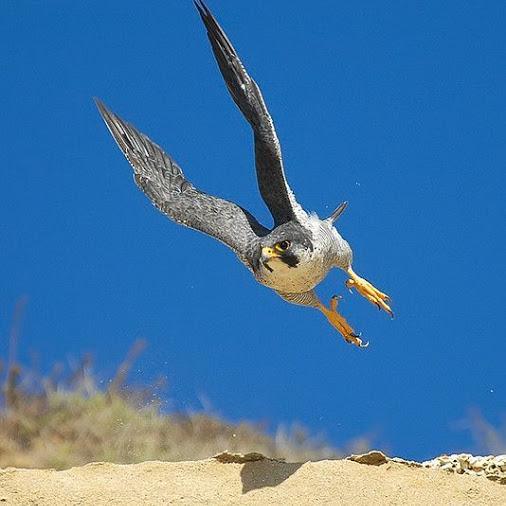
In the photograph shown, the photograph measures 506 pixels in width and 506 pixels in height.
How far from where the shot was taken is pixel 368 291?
620cm

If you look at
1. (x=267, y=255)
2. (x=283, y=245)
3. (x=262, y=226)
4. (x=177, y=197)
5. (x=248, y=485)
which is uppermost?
(x=177, y=197)

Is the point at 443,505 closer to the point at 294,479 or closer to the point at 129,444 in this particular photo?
the point at 294,479

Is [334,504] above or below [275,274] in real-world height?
below

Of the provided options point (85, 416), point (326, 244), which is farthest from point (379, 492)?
point (85, 416)

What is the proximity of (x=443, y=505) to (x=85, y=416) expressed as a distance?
361 centimetres

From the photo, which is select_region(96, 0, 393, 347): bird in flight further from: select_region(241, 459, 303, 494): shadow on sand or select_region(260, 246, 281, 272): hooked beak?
select_region(241, 459, 303, 494): shadow on sand

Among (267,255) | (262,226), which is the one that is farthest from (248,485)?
(262,226)

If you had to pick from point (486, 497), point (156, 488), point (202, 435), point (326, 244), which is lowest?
point (156, 488)

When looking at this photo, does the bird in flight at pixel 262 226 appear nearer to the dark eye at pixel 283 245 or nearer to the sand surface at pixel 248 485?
the dark eye at pixel 283 245

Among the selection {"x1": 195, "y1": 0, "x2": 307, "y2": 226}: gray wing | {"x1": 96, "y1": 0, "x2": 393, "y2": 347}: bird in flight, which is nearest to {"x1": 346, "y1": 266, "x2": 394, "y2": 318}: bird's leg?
{"x1": 96, "y1": 0, "x2": 393, "y2": 347}: bird in flight

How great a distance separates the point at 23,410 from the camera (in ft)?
23.6

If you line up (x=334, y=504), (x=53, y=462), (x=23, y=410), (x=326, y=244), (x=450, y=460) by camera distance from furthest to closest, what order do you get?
(x=23, y=410) < (x=53, y=462) < (x=326, y=244) < (x=450, y=460) < (x=334, y=504)

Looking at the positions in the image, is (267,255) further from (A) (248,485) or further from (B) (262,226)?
(A) (248,485)

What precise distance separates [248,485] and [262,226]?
5.25 ft
